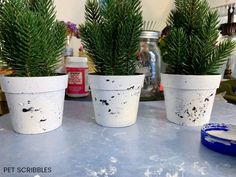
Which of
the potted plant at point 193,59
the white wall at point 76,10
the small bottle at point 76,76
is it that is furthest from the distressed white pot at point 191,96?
the white wall at point 76,10

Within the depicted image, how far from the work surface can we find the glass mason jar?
31cm

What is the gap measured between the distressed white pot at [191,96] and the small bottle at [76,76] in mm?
412

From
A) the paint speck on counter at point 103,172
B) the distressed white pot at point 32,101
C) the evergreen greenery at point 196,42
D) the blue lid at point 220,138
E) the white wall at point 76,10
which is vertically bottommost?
the paint speck on counter at point 103,172

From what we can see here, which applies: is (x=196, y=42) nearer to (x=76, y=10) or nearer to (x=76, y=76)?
(x=76, y=76)

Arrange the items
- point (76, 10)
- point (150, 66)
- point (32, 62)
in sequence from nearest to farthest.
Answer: point (32, 62)
point (150, 66)
point (76, 10)

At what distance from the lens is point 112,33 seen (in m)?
0.39

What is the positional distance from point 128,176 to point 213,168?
4.3 inches

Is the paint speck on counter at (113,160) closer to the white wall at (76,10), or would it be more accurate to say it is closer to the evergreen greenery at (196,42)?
the evergreen greenery at (196,42)

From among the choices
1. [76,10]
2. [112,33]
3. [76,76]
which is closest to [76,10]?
[76,10]

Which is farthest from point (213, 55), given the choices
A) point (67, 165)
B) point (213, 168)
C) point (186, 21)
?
point (67, 165)

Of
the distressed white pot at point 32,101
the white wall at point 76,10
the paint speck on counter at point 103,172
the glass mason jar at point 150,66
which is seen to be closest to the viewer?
the paint speck on counter at point 103,172

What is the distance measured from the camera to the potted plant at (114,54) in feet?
1.24

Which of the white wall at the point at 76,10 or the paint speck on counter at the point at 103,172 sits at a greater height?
the white wall at the point at 76,10

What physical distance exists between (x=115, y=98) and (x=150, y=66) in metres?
0.39
